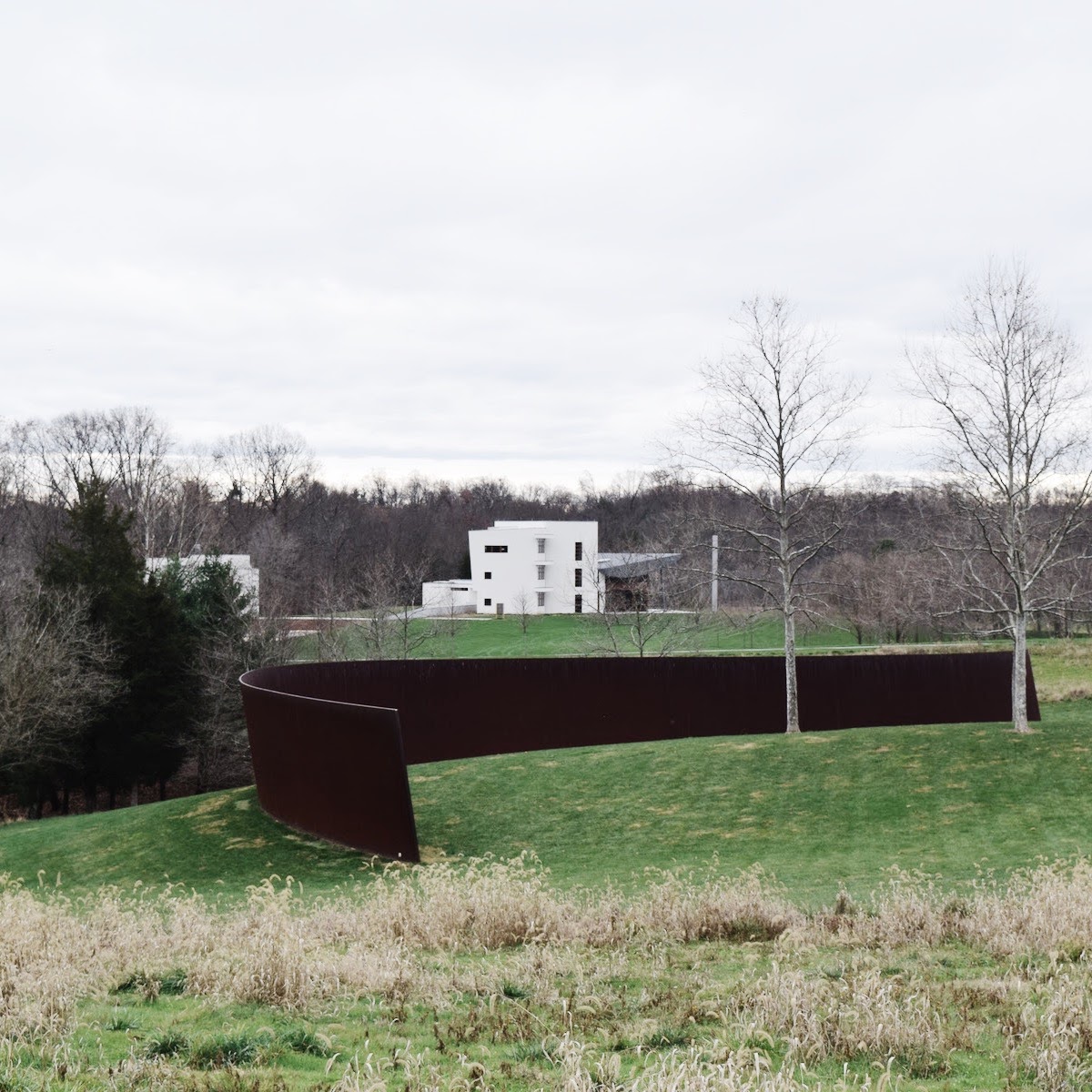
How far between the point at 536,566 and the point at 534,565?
0.48ft

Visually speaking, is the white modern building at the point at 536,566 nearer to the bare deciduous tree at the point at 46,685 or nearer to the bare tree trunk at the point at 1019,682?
the bare deciduous tree at the point at 46,685

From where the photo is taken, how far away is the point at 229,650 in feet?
95.8

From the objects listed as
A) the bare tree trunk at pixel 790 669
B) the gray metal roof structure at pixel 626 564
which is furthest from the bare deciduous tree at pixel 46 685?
the gray metal roof structure at pixel 626 564

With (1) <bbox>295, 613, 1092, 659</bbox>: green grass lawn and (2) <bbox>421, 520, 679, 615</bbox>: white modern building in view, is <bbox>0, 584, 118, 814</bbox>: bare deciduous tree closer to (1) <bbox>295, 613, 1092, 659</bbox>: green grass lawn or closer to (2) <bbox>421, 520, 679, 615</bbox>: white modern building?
(1) <bbox>295, 613, 1092, 659</bbox>: green grass lawn

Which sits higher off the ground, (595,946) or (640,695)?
(640,695)

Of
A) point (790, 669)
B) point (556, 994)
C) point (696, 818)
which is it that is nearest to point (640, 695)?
point (790, 669)

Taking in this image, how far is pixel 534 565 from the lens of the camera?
65312mm

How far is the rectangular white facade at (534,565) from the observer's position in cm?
6519

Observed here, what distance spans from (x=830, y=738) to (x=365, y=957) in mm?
11790

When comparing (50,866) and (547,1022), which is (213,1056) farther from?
(50,866)

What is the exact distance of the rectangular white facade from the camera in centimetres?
6519

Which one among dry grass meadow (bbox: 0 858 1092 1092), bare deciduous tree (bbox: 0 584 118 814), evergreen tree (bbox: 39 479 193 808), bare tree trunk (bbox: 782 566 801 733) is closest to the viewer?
dry grass meadow (bbox: 0 858 1092 1092)

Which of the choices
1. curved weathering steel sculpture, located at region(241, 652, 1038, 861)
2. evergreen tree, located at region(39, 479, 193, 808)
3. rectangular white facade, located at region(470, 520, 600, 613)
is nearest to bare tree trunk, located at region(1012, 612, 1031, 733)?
curved weathering steel sculpture, located at region(241, 652, 1038, 861)

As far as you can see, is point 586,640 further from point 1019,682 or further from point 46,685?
point 1019,682
